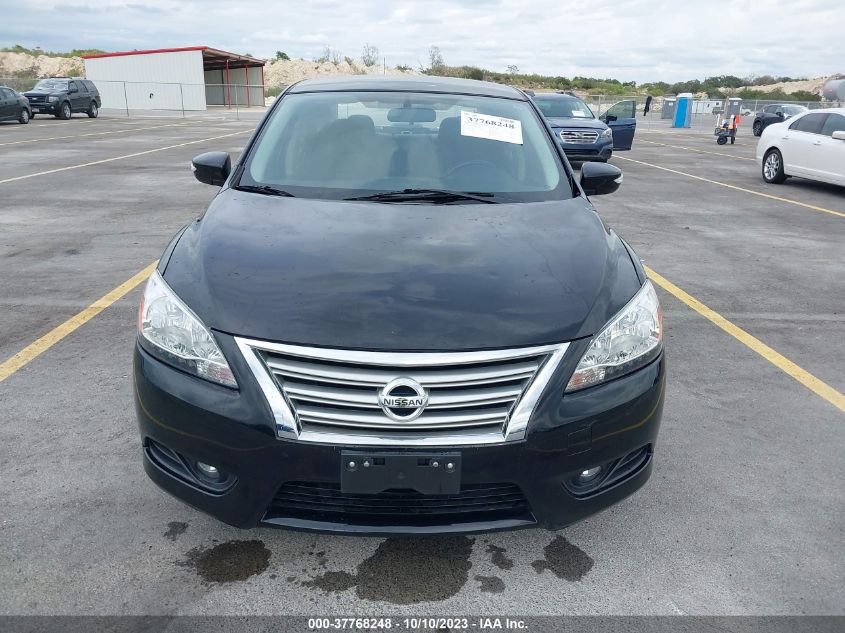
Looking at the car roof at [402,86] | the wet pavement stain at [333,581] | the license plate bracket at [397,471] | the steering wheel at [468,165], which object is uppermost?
the car roof at [402,86]

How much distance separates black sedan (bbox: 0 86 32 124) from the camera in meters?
25.0

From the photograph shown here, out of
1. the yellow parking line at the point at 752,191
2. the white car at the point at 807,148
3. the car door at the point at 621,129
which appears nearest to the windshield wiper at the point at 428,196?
the yellow parking line at the point at 752,191

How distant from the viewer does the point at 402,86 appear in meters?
3.96

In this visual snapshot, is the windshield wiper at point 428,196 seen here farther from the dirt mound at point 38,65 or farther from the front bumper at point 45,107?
the dirt mound at point 38,65

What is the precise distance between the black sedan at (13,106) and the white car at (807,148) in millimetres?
24562

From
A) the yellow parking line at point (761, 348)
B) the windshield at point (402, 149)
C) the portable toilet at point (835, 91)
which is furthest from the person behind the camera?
the portable toilet at point (835, 91)

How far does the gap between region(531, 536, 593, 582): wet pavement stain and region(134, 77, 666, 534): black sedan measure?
271mm

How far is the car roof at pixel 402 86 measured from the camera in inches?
155

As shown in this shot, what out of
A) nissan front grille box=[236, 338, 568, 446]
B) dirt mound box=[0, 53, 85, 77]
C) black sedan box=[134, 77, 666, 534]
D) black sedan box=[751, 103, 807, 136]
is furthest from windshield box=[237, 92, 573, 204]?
dirt mound box=[0, 53, 85, 77]

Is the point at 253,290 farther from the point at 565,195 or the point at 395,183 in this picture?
the point at 565,195

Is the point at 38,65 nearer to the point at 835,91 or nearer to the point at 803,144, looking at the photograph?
the point at 835,91

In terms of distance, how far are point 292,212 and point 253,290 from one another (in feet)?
2.26

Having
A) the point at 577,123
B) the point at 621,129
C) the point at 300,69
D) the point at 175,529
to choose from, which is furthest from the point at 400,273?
the point at 300,69

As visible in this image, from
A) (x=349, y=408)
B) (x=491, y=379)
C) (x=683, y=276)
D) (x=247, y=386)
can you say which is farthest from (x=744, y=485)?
(x=683, y=276)
